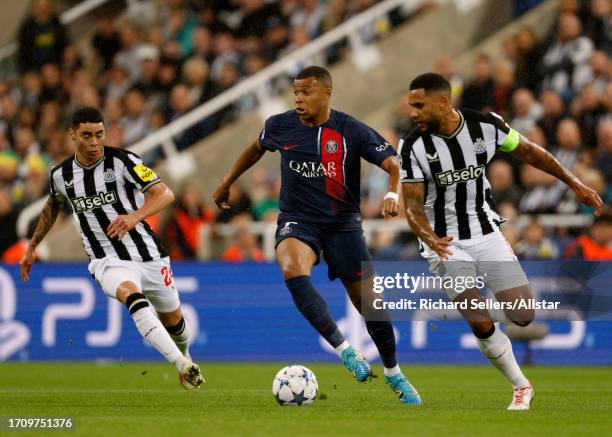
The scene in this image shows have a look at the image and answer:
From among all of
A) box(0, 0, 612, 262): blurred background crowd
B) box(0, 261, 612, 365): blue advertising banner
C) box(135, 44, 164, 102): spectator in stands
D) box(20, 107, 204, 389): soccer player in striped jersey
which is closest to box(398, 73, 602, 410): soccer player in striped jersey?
box(20, 107, 204, 389): soccer player in striped jersey

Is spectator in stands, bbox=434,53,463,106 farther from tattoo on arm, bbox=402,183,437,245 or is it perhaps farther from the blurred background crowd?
tattoo on arm, bbox=402,183,437,245

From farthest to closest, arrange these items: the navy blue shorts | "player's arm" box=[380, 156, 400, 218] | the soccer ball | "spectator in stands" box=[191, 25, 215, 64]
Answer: "spectator in stands" box=[191, 25, 215, 64] < the navy blue shorts < the soccer ball < "player's arm" box=[380, 156, 400, 218]

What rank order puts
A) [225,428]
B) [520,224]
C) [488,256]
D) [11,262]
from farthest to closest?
1. [11,262]
2. [520,224]
3. [488,256]
4. [225,428]

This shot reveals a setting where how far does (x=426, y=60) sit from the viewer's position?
19.4m

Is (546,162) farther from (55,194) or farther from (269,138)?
(55,194)

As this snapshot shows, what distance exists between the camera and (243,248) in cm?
1631

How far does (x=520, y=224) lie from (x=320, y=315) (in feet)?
20.6

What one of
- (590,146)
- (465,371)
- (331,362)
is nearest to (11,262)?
(331,362)

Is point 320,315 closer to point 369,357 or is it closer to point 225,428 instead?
point 225,428

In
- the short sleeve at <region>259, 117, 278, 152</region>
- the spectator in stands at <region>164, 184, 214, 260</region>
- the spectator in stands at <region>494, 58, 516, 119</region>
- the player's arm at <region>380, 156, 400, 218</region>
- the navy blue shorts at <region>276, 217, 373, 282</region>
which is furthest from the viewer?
the spectator in stands at <region>164, 184, 214, 260</region>

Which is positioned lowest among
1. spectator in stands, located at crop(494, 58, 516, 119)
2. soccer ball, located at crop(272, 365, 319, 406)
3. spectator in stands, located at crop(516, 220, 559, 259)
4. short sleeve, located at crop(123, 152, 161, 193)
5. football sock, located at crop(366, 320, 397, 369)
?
soccer ball, located at crop(272, 365, 319, 406)

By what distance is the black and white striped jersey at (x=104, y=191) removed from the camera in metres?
10.5

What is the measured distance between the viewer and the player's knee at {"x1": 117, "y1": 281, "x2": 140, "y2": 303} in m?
10.2

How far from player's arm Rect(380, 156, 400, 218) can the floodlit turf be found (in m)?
1.34
